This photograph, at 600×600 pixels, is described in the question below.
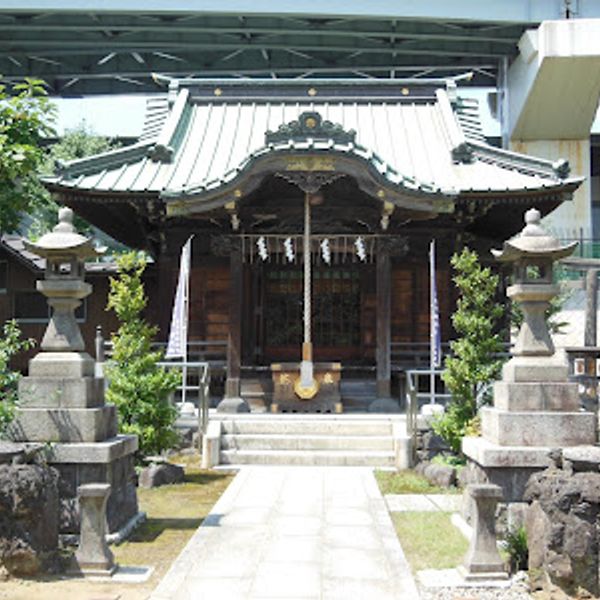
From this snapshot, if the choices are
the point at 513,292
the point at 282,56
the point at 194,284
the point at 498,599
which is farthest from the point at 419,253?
the point at 282,56

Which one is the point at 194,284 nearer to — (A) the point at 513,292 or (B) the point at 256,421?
(B) the point at 256,421

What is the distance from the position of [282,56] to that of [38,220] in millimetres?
14263

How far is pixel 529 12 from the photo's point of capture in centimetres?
2823

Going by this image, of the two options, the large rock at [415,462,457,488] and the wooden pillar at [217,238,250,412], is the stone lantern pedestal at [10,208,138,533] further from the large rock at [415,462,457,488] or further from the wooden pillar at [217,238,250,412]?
the wooden pillar at [217,238,250,412]

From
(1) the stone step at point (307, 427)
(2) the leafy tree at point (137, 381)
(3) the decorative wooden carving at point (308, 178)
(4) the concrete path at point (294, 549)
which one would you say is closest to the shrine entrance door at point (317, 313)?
(3) the decorative wooden carving at point (308, 178)

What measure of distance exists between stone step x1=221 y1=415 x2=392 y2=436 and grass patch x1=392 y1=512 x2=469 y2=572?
4053 mm

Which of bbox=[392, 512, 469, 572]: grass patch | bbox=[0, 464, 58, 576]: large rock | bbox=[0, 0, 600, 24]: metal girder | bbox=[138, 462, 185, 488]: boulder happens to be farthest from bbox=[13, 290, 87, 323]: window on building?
bbox=[0, 464, 58, 576]: large rock

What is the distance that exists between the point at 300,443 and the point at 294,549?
5239mm

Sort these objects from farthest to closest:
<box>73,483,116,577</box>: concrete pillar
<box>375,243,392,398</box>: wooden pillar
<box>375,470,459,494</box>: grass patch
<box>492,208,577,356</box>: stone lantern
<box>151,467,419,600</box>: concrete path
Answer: <box>375,243,392,398</box>: wooden pillar → <box>375,470,459,494</box>: grass patch → <box>492,208,577,356</box>: stone lantern → <box>73,483,116,577</box>: concrete pillar → <box>151,467,419,600</box>: concrete path

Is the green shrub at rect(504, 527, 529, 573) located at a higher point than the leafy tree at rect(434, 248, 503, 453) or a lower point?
lower

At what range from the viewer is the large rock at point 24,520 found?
6.24 m

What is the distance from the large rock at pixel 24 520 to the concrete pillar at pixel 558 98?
25.1 metres

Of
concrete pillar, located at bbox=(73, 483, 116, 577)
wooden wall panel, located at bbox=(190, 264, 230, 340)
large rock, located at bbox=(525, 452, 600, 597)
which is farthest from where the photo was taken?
wooden wall panel, located at bbox=(190, 264, 230, 340)

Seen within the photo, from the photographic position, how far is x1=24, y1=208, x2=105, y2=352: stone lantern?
796 cm
